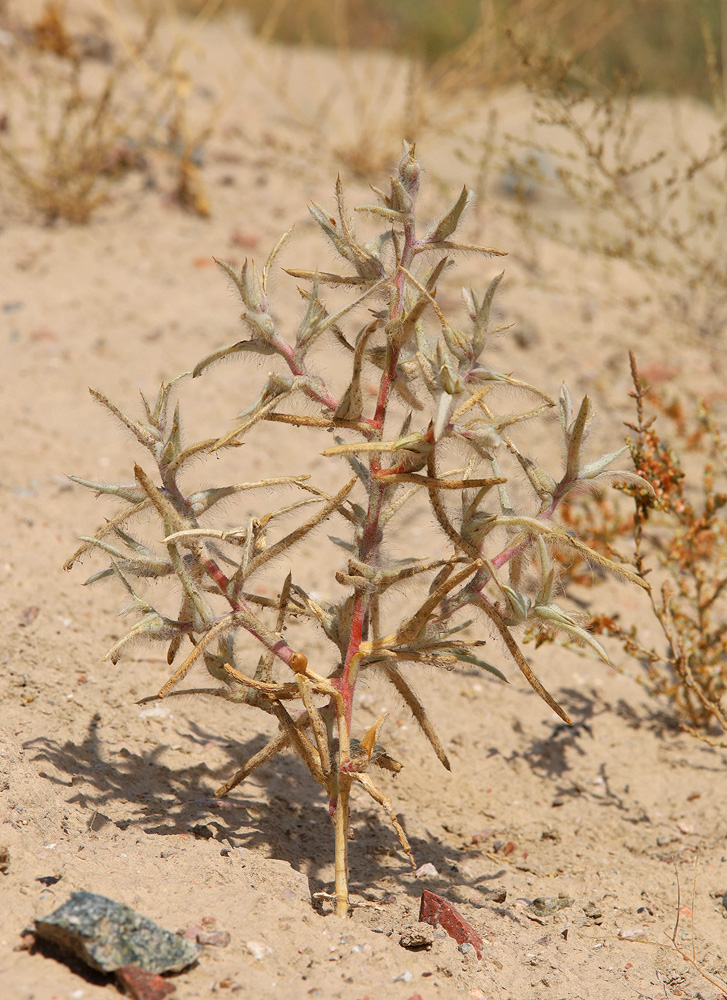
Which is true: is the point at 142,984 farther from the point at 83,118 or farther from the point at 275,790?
the point at 83,118

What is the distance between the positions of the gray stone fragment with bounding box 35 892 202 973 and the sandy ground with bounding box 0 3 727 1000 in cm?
4

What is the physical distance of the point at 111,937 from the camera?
54.6 inches

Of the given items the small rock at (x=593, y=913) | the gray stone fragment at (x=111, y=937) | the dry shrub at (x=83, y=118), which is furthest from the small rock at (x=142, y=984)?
the dry shrub at (x=83, y=118)

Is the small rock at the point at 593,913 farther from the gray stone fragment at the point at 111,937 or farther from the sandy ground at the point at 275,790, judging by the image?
the gray stone fragment at the point at 111,937

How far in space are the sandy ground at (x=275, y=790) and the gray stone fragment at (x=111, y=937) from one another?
0.13ft

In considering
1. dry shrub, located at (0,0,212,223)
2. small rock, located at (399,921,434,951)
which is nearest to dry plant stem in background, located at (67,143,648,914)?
small rock, located at (399,921,434,951)

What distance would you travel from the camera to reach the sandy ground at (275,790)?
1.56 meters

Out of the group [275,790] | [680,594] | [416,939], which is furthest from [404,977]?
[680,594]

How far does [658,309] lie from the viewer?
496 centimetres

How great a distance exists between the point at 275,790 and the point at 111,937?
2.72ft

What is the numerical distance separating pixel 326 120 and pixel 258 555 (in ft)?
20.2

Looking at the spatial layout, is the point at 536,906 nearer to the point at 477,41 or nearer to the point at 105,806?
the point at 105,806

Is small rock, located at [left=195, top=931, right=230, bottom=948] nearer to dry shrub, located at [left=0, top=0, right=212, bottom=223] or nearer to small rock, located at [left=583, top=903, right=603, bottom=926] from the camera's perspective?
small rock, located at [left=583, top=903, right=603, bottom=926]

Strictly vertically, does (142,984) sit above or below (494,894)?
above
